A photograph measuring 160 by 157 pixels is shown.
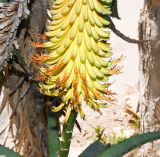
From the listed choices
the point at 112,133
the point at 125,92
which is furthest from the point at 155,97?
the point at 125,92

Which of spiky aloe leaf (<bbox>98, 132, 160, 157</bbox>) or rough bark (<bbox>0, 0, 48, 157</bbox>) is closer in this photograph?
spiky aloe leaf (<bbox>98, 132, 160, 157</bbox>)

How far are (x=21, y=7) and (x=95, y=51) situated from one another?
0.29 m

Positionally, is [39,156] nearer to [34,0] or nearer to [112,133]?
[34,0]

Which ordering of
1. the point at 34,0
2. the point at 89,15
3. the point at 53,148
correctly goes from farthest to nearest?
the point at 34,0, the point at 53,148, the point at 89,15

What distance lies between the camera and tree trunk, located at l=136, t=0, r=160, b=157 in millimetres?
2744

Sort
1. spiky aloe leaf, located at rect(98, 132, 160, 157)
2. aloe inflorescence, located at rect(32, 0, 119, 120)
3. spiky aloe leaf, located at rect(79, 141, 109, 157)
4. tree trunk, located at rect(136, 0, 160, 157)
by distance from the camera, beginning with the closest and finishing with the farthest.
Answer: aloe inflorescence, located at rect(32, 0, 119, 120) < spiky aloe leaf, located at rect(98, 132, 160, 157) < spiky aloe leaf, located at rect(79, 141, 109, 157) < tree trunk, located at rect(136, 0, 160, 157)

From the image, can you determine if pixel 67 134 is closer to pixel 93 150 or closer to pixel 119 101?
pixel 93 150

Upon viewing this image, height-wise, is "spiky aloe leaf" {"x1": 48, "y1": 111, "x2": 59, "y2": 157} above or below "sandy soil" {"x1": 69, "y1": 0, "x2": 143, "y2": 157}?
above

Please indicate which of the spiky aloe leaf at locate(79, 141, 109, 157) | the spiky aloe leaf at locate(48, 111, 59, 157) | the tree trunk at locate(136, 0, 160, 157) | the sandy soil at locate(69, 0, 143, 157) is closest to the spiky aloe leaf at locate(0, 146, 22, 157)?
the spiky aloe leaf at locate(48, 111, 59, 157)

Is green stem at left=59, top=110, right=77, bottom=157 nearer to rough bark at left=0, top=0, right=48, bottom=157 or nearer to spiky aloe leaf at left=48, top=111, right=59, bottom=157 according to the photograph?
spiky aloe leaf at left=48, top=111, right=59, bottom=157

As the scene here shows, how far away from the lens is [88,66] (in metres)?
1.15

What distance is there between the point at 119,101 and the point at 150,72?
1.15 m

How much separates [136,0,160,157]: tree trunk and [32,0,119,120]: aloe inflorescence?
1.61 m

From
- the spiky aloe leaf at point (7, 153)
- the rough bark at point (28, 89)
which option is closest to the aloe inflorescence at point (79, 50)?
the spiky aloe leaf at point (7, 153)
